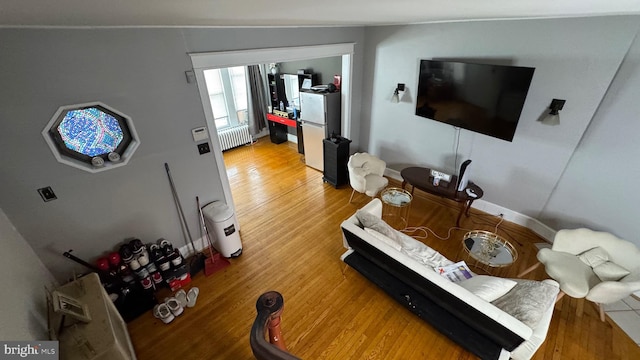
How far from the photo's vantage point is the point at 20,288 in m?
1.49

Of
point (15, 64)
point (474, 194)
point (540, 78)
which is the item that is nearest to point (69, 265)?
point (15, 64)

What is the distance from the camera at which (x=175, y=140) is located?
2.40 metres

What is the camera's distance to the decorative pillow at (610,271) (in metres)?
2.08

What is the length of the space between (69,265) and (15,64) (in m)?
1.63

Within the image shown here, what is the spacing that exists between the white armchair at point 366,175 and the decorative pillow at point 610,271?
2114 millimetres

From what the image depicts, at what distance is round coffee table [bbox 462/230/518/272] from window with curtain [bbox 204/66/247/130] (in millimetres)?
5039

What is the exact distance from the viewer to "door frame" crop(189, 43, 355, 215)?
2.35 m

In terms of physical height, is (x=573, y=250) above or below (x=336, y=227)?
above

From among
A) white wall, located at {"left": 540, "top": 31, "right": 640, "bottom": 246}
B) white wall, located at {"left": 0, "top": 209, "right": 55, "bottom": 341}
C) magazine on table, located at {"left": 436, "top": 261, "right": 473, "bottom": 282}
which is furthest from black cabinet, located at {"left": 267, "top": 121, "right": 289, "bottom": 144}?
white wall, located at {"left": 540, "top": 31, "right": 640, "bottom": 246}

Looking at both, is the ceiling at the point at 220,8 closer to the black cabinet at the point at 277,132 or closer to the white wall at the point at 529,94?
the white wall at the point at 529,94

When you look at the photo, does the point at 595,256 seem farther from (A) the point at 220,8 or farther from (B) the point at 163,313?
(B) the point at 163,313

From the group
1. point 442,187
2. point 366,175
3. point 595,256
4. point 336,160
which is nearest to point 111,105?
point 336,160

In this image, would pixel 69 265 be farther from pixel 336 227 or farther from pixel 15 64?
pixel 336 227

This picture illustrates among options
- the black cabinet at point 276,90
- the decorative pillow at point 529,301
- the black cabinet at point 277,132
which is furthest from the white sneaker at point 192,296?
the black cabinet at point 276,90
